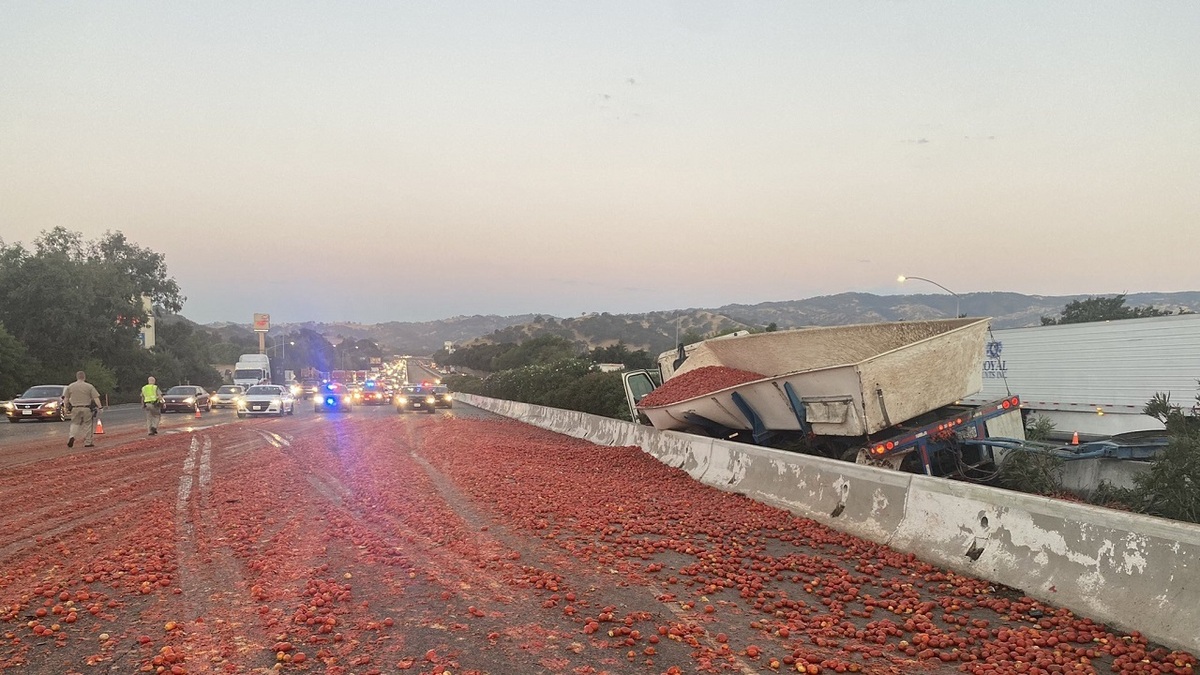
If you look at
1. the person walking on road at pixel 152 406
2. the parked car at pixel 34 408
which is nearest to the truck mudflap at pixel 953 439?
the person walking on road at pixel 152 406

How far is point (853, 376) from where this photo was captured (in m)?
10.2

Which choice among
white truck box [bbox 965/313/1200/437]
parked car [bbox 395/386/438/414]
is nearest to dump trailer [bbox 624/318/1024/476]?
white truck box [bbox 965/313/1200/437]

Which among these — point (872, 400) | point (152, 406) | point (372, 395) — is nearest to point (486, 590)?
point (872, 400)

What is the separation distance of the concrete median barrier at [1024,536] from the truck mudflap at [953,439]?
1.56 meters

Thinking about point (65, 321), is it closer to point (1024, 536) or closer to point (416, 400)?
point (416, 400)

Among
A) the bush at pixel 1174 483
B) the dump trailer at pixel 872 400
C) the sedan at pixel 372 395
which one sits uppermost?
the dump trailer at pixel 872 400

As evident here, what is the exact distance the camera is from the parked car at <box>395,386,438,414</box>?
4006cm

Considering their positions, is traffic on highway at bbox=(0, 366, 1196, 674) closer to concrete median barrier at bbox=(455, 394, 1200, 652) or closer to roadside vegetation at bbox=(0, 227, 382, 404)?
concrete median barrier at bbox=(455, 394, 1200, 652)

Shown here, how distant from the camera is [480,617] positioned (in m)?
5.42

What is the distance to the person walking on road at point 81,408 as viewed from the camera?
17484 millimetres

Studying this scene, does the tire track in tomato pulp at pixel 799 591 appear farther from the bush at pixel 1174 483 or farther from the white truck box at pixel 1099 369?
the white truck box at pixel 1099 369

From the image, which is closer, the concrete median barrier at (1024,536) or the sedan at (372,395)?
the concrete median barrier at (1024,536)

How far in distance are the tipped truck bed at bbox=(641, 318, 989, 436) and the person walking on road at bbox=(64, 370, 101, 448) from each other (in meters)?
13.5

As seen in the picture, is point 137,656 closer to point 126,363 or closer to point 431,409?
point 431,409
